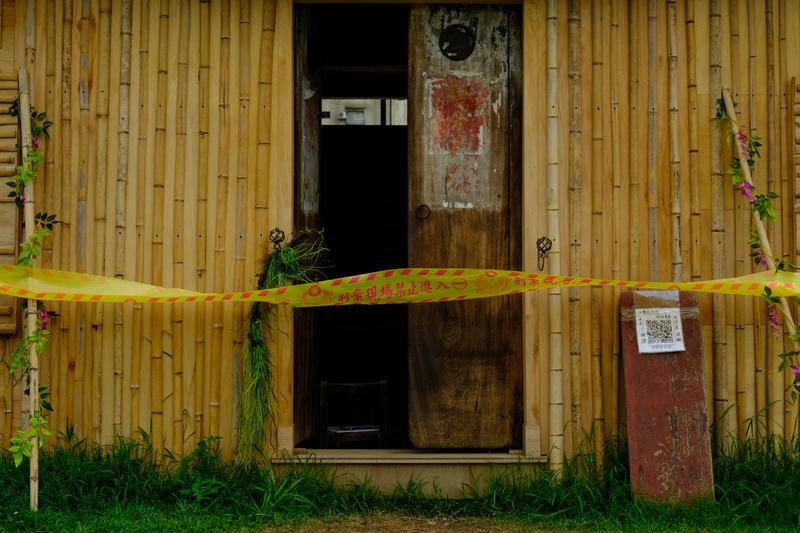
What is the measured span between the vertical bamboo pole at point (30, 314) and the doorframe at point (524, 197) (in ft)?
4.57

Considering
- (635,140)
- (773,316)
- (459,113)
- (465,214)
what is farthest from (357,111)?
(773,316)

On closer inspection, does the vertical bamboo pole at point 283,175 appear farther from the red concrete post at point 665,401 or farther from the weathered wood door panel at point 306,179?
the red concrete post at point 665,401

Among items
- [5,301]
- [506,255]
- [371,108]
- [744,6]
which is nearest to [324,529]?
[506,255]

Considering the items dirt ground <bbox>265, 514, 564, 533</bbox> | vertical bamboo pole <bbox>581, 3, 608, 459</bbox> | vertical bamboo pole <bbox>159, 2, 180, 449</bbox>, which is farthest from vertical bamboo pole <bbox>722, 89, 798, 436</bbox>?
vertical bamboo pole <bbox>159, 2, 180, 449</bbox>

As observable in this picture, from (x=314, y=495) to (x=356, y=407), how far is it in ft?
4.98

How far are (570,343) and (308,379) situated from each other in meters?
1.87

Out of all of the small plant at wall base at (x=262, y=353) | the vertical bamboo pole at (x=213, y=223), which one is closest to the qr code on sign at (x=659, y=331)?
the small plant at wall base at (x=262, y=353)

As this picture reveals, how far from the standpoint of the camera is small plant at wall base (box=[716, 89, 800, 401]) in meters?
5.71

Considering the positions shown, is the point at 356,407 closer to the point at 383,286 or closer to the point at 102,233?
the point at 383,286

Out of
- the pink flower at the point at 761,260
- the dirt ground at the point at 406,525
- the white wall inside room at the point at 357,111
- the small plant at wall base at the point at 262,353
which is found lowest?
the dirt ground at the point at 406,525

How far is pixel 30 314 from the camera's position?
218 inches

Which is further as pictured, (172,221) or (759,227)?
(172,221)

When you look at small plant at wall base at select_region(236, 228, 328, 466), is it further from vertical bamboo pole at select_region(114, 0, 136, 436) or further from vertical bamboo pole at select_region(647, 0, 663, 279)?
vertical bamboo pole at select_region(647, 0, 663, 279)

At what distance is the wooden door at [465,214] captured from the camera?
240 inches
